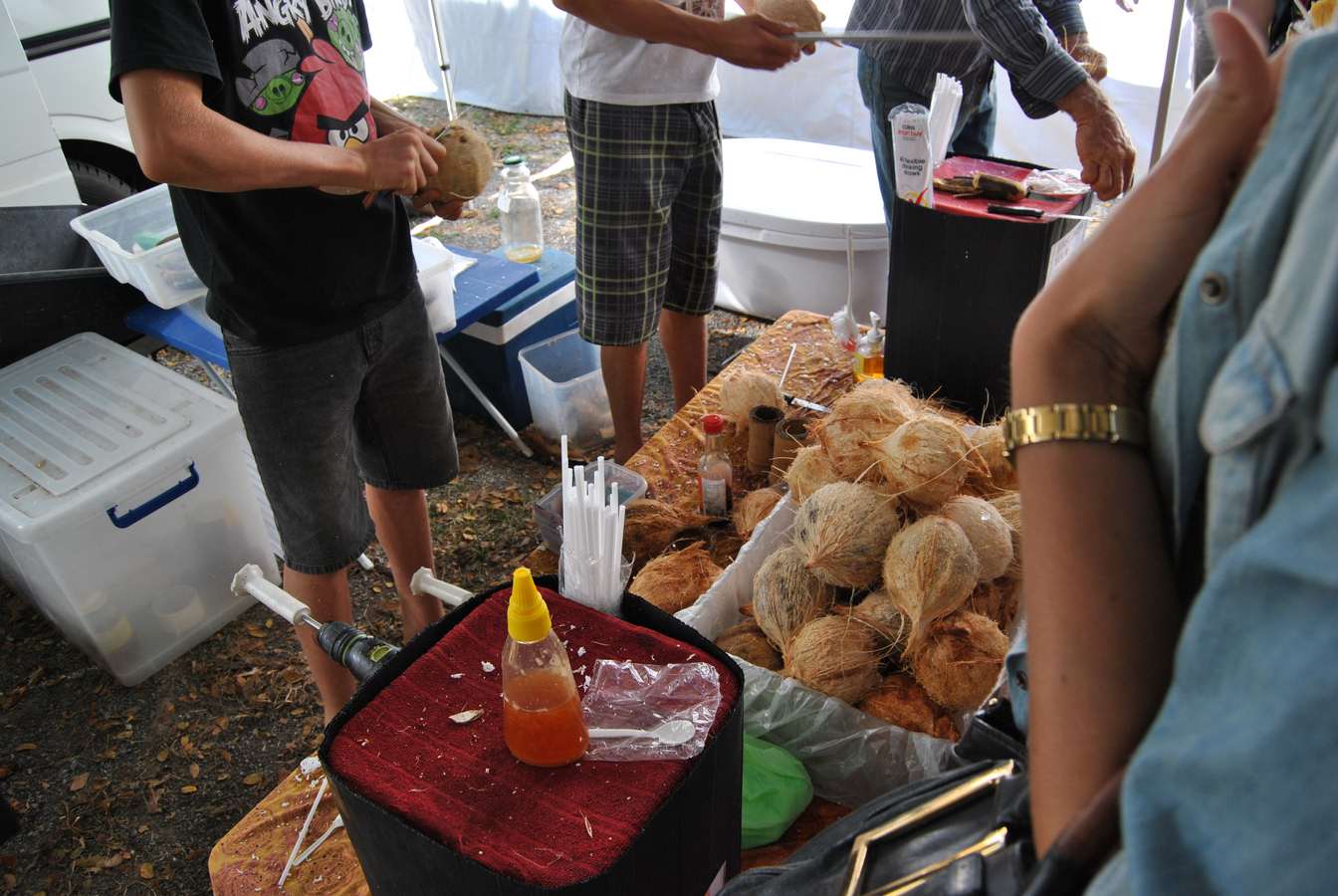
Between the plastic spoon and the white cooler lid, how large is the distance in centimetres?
243

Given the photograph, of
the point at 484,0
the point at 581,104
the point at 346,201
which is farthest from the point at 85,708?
the point at 484,0

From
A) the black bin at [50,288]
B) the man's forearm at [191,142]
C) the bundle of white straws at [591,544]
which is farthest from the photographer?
the black bin at [50,288]

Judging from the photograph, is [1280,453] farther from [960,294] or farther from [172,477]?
[172,477]

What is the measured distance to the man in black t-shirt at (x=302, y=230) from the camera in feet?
4.17

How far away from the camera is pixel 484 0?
647 cm

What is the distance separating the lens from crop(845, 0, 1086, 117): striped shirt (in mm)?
2107

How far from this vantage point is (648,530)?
1771 mm

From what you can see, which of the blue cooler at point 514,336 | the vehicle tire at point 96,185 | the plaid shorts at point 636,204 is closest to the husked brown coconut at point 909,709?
the plaid shorts at point 636,204

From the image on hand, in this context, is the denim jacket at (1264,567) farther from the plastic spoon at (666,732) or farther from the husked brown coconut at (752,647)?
the husked brown coconut at (752,647)

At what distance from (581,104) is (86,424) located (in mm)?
1451

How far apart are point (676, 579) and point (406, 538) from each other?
2.52 feet

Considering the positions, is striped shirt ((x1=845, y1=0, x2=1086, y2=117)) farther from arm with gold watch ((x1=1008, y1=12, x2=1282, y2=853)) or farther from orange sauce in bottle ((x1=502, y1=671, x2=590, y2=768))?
orange sauce in bottle ((x1=502, y1=671, x2=590, y2=768))

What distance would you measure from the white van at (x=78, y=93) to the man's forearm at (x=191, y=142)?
83.0 inches

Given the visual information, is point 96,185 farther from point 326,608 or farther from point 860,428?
point 860,428
